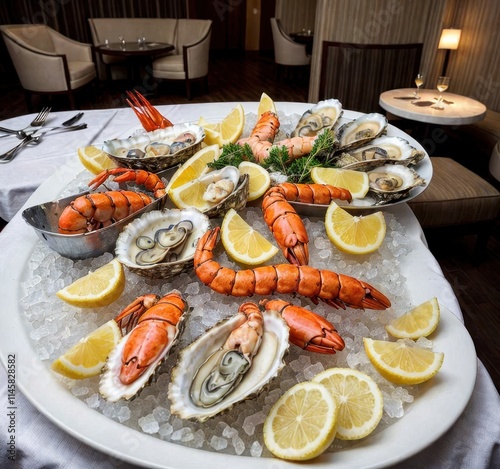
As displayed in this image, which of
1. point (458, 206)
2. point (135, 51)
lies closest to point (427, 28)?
point (458, 206)

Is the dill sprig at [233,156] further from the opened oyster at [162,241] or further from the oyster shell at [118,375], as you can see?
the oyster shell at [118,375]

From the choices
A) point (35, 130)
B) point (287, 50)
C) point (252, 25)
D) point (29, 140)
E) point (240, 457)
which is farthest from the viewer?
point (252, 25)

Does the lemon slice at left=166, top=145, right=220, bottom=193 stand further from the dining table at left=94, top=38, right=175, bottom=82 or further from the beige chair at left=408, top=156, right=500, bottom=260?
the dining table at left=94, top=38, right=175, bottom=82

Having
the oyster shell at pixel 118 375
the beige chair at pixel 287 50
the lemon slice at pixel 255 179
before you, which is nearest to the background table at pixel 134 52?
the beige chair at pixel 287 50

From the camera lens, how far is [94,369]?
0.70 metres

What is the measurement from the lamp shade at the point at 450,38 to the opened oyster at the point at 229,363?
4.74 m

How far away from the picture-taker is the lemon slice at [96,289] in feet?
2.66

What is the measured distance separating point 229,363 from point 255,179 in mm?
603

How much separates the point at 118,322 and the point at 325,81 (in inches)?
150

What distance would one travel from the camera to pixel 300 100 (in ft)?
17.9

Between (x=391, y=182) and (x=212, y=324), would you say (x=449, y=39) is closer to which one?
(x=391, y=182)

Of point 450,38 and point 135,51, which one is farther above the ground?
point 450,38

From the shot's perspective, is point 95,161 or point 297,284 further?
point 95,161

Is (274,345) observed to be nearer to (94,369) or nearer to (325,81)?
(94,369)
